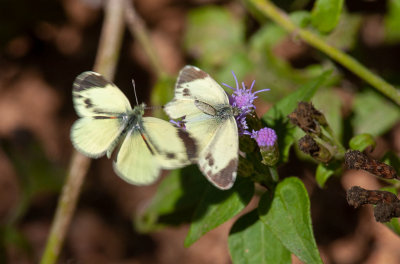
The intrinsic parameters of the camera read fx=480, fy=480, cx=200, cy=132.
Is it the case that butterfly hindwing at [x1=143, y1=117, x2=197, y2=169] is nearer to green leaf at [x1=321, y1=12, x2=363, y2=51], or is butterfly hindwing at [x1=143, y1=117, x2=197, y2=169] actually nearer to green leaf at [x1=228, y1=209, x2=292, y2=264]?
green leaf at [x1=228, y1=209, x2=292, y2=264]

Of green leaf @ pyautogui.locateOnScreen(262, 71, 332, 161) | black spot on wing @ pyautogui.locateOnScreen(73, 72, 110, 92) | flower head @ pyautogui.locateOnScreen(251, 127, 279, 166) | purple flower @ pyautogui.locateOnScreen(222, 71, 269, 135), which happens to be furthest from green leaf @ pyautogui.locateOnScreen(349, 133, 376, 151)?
black spot on wing @ pyautogui.locateOnScreen(73, 72, 110, 92)

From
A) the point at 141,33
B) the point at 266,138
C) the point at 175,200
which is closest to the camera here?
the point at 266,138

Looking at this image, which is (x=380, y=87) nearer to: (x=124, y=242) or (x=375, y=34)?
(x=375, y=34)

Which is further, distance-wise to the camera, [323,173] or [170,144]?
[323,173]

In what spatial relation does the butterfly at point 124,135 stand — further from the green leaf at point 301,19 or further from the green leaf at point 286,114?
the green leaf at point 301,19

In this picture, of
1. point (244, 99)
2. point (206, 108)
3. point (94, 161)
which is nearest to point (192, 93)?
point (206, 108)

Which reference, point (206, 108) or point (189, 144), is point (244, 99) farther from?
point (189, 144)

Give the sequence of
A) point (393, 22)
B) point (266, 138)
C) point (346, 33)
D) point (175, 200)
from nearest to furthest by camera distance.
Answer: point (266, 138)
point (175, 200)
point (393, 22)
point (346, 33)
